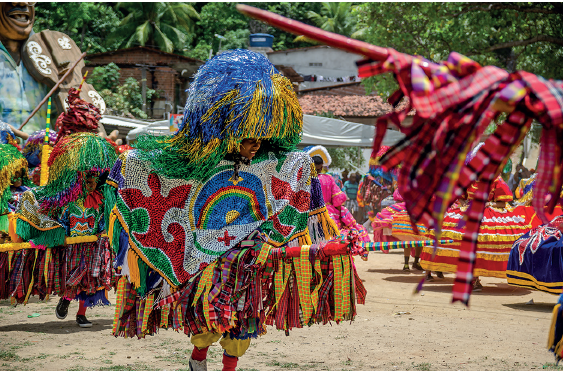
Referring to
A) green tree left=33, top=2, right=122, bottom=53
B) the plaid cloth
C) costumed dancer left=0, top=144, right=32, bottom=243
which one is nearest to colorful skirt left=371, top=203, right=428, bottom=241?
costumed dancer left=0, top=144, right=32, bottom=243

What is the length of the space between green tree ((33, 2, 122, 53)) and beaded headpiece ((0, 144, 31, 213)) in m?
23.3

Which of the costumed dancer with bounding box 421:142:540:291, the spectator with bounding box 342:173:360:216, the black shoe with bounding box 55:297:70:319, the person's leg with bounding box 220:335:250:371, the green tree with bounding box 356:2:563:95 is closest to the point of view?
the person's leg with bounding box 220:335:250:371

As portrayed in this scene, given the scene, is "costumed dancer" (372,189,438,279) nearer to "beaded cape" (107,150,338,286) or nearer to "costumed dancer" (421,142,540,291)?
"costumed dancer" (421,142,540,291)

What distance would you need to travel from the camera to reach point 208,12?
3891cm

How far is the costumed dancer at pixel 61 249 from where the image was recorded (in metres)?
6.14

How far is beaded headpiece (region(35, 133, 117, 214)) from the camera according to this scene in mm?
5828

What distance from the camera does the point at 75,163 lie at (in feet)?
19.0

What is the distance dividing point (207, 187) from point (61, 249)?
3.09m

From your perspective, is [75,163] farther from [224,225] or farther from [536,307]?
[536,307]

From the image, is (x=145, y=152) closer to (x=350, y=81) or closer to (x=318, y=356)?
(x=318, y=356)

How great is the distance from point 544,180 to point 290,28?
0.81m

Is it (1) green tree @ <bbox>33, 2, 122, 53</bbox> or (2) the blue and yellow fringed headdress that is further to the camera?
(1) green tree @ <bbox>33, 2, 122, 53</bbox>

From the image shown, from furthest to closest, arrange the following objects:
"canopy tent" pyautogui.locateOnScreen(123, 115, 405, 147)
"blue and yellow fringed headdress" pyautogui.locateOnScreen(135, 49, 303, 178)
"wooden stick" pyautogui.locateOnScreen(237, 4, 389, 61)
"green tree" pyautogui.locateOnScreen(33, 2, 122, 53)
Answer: "green tree" pyautogui.locateOnScreen(33, 2, 122, 53), "canopy tent" pyautogui.locateOnScreen(123, 115, 405, 147), "blue and yellow fringed headdress" pyautogui.locateOnScreen(135, 49, 303, 178), "wooden stick" pyautogui.locateOnScreen(237, 4, 389, 61)

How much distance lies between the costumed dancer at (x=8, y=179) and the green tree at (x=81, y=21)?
23148 millimetres
